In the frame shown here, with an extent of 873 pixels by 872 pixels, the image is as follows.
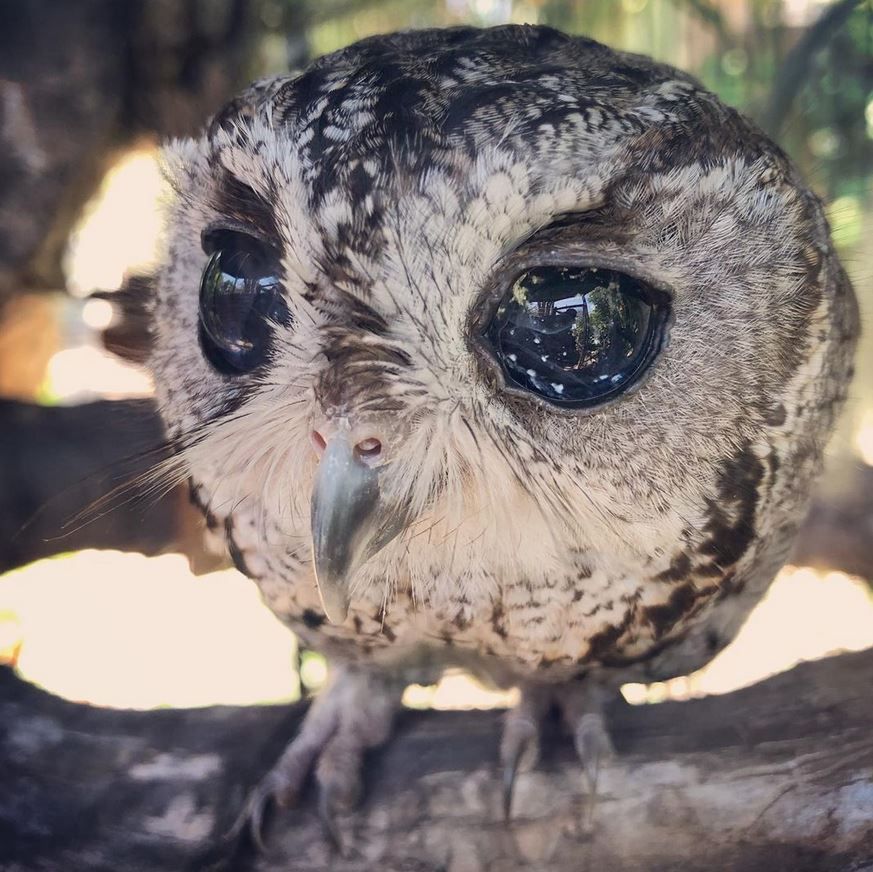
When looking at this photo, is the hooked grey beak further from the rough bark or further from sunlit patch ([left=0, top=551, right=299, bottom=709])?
sunlit patch ([left=0, top=551, right=299, bottom=709])

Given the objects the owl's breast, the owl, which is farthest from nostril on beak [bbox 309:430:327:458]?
the owl's breast

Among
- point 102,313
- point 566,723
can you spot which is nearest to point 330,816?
point 566,723

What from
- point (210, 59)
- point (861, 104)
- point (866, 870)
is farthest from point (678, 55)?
point (866, 870)

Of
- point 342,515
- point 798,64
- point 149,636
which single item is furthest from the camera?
point 149,636

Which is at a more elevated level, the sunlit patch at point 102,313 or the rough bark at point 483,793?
the sunlit patch at point 102,313

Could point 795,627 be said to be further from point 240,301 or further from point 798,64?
point 240,301

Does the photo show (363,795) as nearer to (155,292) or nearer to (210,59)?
(155,292)

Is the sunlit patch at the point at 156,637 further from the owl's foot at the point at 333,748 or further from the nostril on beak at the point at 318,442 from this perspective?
the nostril on beak at the point at 318,442

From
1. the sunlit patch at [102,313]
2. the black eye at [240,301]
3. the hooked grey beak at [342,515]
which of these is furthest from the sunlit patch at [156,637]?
the hooked grey beak at [342,515]
